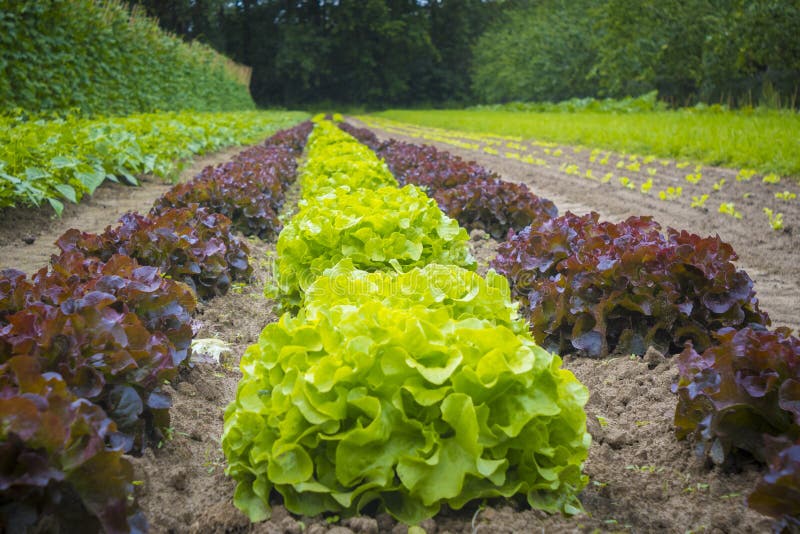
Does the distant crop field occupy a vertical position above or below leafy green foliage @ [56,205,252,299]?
above

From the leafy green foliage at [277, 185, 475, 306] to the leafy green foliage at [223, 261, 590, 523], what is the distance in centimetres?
170

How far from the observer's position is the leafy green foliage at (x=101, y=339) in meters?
2.38

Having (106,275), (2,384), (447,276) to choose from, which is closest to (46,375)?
(2,384)

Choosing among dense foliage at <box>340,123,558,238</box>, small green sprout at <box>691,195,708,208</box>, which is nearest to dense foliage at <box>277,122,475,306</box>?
dense foliage at <box>340,123,558,238</box>

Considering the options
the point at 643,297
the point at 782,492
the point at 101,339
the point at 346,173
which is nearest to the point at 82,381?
the point at 101,339

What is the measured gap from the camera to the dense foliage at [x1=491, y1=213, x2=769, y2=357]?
3797 mm

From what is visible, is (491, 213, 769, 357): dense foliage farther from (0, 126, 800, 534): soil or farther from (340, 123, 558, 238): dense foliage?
(340, 123, 558, 238): dense foliage

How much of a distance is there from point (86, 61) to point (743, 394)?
16.2 metres

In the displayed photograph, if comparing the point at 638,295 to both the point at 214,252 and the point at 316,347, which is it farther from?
the point at 214,252

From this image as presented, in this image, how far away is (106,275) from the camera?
327cm

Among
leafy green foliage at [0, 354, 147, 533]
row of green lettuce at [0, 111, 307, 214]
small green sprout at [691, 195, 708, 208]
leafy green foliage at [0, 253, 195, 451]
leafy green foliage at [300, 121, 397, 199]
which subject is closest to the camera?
leafy green foliage at [0, 354, 147, 533]

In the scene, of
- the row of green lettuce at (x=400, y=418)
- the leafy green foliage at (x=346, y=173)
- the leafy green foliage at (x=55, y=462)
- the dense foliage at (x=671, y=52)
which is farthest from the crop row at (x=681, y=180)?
the dense foliage at (x=671, y=52)

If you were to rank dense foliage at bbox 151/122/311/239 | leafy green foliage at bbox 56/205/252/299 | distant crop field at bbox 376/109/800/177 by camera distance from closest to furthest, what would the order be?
leafy green foliage at bbox 56/205/252/299 < dense foliage at bbox 151/122/311/239 < distant crop field at bbox 376/109/800/177

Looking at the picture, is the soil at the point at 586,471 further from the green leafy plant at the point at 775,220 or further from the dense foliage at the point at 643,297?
the green leafy plant at the point at 775,220
